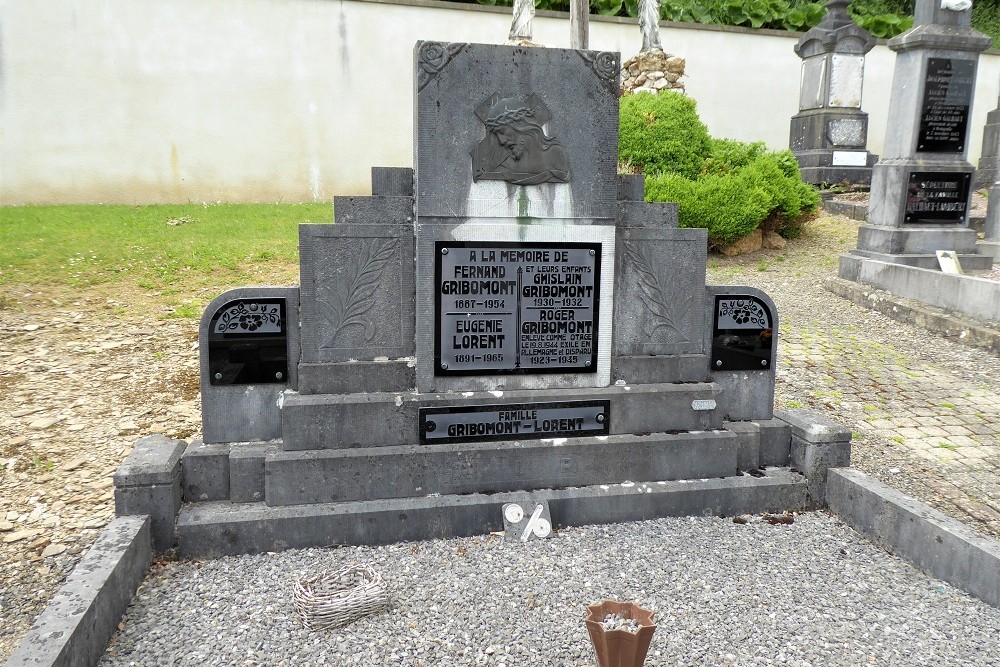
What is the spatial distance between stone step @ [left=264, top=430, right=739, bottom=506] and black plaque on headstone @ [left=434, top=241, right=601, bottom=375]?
0.45m

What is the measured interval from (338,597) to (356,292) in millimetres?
1609

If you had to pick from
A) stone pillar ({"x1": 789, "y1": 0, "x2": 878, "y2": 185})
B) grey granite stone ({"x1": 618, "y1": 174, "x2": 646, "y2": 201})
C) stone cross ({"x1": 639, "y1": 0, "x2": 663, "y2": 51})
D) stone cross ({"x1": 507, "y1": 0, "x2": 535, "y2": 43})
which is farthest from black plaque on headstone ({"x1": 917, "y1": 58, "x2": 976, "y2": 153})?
stone cross ({"x1": 507, "y1": 0, "x2": 535, "y2": 43})

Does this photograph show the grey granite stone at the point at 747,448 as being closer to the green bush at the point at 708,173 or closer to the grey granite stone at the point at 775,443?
the grey granite stone at the point at 775,443

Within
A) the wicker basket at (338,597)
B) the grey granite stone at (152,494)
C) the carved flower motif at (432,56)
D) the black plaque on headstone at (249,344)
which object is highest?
the carved flower motif at (432,56)

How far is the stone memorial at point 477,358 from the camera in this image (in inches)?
148

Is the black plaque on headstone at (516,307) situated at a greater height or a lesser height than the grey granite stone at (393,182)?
lesser

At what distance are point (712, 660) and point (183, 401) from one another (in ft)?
14.0

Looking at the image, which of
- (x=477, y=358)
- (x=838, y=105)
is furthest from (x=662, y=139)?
(x=477, y=358)

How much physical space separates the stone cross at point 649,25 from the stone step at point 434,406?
39.5 feet

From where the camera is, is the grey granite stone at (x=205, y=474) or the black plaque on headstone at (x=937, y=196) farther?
the black plaque on headstone at (x=937, y=196)

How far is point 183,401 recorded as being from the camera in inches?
216

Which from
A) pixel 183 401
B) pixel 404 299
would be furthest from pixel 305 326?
pixel 183 401

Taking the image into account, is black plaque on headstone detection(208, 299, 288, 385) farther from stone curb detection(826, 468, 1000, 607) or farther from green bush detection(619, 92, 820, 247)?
green bush detection(619, 92, 820, 247)

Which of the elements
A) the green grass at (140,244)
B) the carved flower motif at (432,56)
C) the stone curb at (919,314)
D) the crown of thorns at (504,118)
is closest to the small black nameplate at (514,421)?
the crown of thorns at (504,118)
